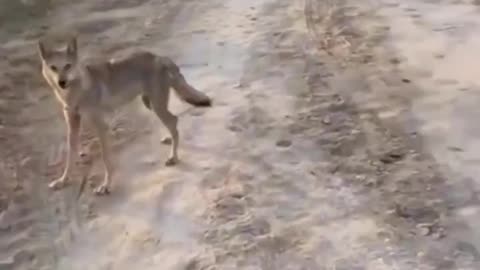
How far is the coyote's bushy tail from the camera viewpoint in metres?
4.79

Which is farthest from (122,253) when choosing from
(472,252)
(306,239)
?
(472,252)

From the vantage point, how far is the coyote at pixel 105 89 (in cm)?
445

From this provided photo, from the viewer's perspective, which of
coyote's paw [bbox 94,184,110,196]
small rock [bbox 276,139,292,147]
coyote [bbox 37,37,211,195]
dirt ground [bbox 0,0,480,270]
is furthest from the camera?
small rock [bbox 276,139,292,147]

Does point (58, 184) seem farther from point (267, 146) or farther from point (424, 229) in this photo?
point (424, 229)

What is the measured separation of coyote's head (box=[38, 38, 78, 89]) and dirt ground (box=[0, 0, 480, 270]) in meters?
0.64

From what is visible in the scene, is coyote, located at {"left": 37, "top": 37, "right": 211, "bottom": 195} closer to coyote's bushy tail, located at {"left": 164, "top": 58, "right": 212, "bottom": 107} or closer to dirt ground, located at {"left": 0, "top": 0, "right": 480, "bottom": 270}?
coyote's bushy tail, located at {"left": 164, "top": 58, "right": 212, "bottom": 107}

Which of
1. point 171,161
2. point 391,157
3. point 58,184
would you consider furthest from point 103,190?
point 391,157

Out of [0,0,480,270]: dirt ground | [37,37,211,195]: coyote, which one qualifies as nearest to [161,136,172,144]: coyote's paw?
[0,0,480,270]: dirt ground

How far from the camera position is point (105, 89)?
462 centimetres

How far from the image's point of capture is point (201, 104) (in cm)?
495

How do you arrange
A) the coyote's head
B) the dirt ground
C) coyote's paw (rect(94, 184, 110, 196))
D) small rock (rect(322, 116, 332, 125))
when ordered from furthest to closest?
small rock (rect(322, 116, 332, 125)), coyote's paw (rect(94, 184, 110, 196)), the coyote's head, the dirt ground

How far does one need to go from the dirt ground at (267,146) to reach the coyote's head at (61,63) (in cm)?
64

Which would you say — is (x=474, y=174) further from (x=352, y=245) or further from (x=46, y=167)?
(x=46, y=167)

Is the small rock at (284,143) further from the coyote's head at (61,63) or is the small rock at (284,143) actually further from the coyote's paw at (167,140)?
the coyote's head at (61,63)
